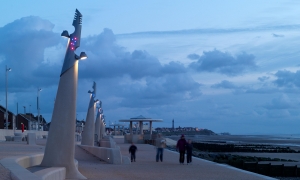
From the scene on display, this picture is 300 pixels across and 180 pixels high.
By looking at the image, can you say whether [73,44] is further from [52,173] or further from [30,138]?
[30,138]

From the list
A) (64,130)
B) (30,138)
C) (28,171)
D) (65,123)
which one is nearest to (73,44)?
(65,123)

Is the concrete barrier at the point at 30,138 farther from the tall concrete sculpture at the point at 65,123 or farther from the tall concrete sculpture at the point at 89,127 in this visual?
the tall concrete sculpture at the point at 65,123

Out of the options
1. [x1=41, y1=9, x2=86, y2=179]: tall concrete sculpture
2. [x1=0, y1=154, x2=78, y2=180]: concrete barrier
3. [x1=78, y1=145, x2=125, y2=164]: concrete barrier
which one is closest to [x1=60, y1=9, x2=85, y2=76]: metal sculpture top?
[x1=41, y1=9, x2=86, y2=179]: tall concrete sculpture

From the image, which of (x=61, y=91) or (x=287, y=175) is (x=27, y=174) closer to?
(x=61, y=91)

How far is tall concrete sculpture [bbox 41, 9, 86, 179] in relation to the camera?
14.5 meters

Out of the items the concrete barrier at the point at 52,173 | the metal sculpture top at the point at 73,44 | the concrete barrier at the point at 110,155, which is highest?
the metal sculpture top at the point at 73,44

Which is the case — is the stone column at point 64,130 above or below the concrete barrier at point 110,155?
above

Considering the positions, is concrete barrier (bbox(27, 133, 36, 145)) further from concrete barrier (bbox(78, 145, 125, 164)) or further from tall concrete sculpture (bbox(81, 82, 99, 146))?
concrete barrier (bbox(78, 145, 125, 164))

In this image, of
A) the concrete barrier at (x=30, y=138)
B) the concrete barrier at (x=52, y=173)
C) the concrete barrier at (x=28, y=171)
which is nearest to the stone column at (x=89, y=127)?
the concrete barrier at (x=30, y=138)

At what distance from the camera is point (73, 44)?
A: 1510 centimetres

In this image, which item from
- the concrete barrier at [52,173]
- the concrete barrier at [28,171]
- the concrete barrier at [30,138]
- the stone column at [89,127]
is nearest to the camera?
the concrete barrier at [28,171]

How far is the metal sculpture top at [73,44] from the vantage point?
48.8 ft

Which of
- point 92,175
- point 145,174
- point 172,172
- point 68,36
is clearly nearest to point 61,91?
point 68,36

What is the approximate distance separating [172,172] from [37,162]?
18.4 feet
